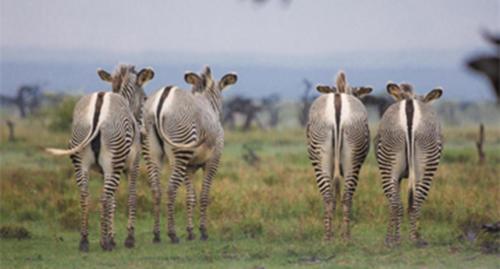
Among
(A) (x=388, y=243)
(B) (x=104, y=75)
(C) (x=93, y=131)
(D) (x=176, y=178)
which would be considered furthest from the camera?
(B) (x=104, y=75)

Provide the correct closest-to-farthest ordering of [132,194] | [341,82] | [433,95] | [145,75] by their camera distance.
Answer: [433,95], [132,194], [341,82], [145,75]

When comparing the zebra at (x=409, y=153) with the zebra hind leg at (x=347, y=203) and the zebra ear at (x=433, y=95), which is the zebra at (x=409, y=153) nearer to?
the zebra hind leg at (x=347, y=203)

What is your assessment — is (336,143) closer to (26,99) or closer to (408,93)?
(408,93)

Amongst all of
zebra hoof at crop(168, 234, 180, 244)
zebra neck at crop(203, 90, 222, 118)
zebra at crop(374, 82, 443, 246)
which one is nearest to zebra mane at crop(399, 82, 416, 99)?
zebra at crop(374, 82, 443, 246)

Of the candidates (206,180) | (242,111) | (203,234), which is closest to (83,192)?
(203,234)

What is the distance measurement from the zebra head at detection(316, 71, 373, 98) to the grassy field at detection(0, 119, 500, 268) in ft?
4.87

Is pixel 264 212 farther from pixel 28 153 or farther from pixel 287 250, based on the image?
pixel 28 153

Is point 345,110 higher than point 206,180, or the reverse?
point 345,110

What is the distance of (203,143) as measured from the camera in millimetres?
11656

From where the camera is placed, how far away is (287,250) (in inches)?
411

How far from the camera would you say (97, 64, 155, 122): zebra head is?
11.9 m

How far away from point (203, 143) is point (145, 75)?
3.70ft

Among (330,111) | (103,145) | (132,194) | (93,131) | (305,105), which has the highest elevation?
(330,111)

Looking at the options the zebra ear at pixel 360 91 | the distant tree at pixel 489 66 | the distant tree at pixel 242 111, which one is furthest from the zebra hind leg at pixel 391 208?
the distant tree at pixel 242 111
